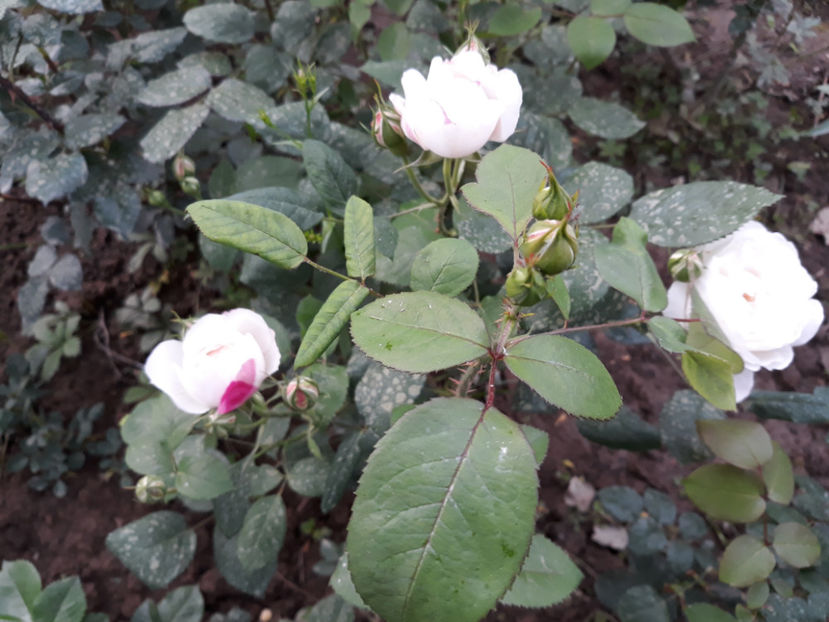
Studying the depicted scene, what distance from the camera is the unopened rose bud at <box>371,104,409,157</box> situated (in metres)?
0.76

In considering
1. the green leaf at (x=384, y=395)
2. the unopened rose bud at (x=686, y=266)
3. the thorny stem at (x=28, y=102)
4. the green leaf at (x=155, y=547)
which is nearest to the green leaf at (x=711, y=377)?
the unopened rose bud at (x=686, y=266)

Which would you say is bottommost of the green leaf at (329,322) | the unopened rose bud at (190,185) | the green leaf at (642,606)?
the green leaf at (642,606)

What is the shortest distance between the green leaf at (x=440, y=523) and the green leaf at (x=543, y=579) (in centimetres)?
38

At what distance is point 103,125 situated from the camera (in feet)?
3.71

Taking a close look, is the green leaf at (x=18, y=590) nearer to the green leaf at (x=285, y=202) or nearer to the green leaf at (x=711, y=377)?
the green leaf at (x=285, y=202)

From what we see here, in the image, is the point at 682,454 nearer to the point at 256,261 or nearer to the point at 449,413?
the point at 449,413

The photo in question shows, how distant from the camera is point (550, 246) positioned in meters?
0.50

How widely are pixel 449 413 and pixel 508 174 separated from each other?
0.99ft

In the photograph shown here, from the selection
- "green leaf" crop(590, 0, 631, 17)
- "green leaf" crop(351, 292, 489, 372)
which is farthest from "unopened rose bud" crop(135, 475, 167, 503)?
"green leaf" crop(590, 0, 631, 17)

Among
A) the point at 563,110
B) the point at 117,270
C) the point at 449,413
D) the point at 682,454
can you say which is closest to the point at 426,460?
the point at 449,413

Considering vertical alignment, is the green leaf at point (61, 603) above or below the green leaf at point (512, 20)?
below

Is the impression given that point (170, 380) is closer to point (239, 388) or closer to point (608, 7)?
point (239, 388)

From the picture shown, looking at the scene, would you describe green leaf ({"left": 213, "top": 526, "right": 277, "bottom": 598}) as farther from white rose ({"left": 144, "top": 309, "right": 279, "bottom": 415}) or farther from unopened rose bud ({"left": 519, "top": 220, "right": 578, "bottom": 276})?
unopened rose bud ({"left": 519, "top": 220, "right": 578, "bottom": 276})

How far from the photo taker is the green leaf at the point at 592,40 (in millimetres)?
1223
